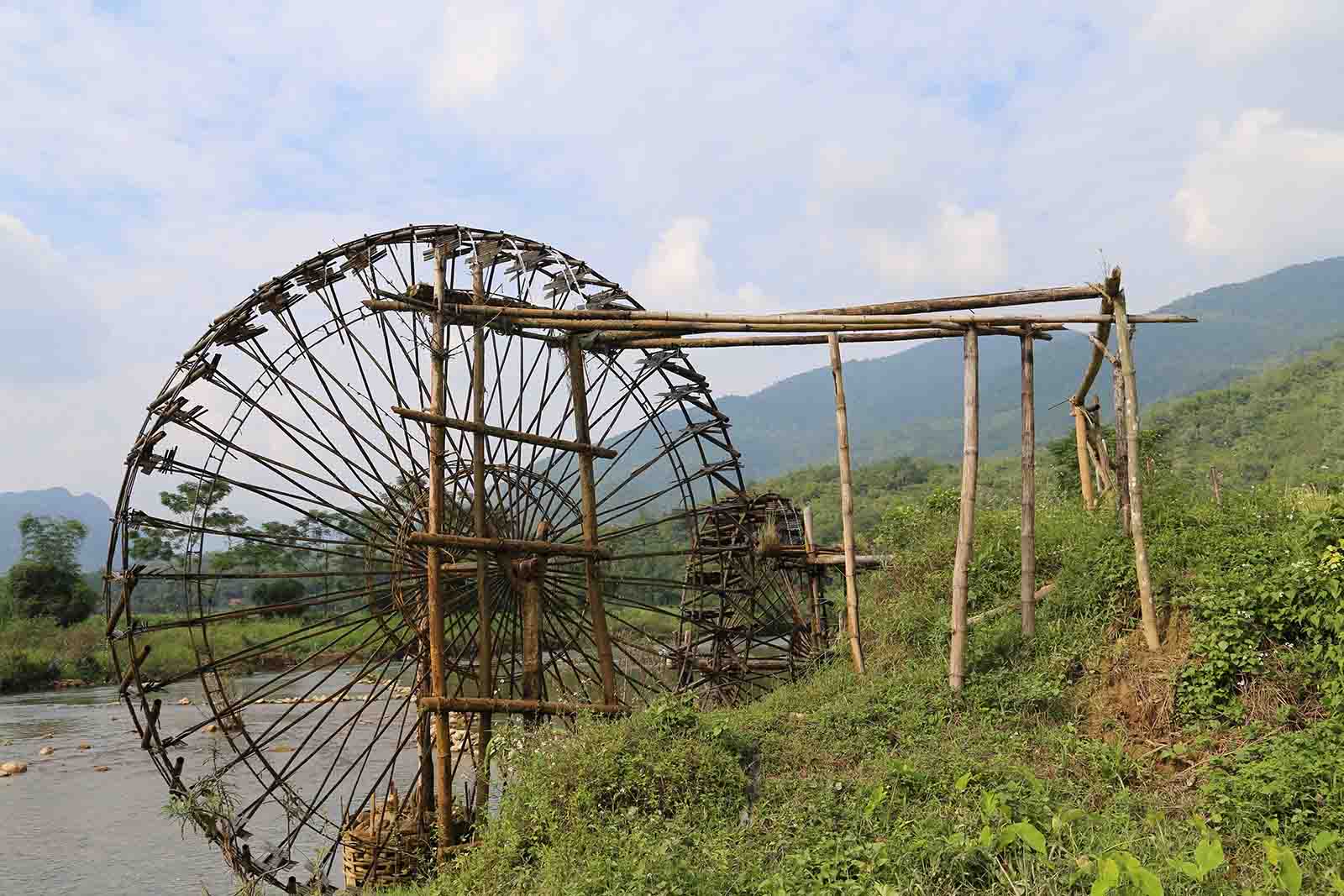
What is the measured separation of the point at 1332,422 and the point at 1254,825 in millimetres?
35499

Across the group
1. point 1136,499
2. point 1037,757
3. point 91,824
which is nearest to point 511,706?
point 1037,757

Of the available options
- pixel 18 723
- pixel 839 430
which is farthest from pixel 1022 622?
pixel 18 723

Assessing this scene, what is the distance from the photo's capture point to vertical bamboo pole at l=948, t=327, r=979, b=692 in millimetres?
8797

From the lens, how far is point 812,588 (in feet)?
50.6

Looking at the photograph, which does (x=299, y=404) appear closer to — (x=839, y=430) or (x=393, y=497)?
(x=393, y=497)

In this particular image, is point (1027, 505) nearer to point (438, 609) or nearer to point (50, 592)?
point (438, 609)

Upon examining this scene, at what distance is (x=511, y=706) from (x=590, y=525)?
1964mm

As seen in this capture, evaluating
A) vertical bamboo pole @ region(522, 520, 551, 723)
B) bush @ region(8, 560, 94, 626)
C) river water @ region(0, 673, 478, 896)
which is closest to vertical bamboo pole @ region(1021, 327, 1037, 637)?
vertical bamboo pole @ region(522, 520, 551, 723)

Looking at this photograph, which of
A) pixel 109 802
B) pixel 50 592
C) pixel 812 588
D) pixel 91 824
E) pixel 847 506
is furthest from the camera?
pixel 50 592

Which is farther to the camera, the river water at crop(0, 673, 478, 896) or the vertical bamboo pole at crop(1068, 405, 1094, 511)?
the river water at crop(0, 673, 478, 896)

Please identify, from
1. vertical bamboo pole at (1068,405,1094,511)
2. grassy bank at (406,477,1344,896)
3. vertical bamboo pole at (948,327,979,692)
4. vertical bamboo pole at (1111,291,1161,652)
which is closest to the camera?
grassy bank at (406,477,1344,896)

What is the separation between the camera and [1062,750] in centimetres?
775

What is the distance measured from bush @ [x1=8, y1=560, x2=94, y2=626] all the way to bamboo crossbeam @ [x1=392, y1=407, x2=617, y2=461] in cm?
2926

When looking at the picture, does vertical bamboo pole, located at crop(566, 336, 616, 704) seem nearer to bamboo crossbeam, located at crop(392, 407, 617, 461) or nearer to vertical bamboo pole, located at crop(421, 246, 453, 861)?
bamboo crossbeam, located at crop(392, 407, 617, 461)
